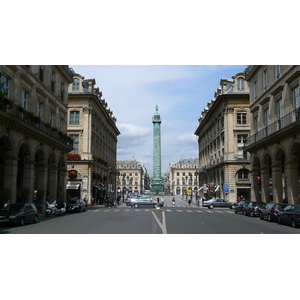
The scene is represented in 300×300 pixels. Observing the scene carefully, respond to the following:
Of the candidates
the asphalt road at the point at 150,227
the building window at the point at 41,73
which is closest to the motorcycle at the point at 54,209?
the asphalt road at the point at 150,227

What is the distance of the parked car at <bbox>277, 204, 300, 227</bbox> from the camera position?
21.9 m

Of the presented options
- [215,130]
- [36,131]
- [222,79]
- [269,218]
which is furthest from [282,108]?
[215,130]

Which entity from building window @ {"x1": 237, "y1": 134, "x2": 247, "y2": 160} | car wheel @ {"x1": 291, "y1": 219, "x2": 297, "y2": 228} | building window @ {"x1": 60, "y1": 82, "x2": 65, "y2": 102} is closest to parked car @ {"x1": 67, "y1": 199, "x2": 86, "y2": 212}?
building window @ {"x1": 60, "y1": 82, "x2": 65, "y2": 102}

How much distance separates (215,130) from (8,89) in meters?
48.2

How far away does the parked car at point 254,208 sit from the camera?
3193 centimetres

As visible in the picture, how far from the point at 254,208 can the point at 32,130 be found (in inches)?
803

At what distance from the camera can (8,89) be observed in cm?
2788

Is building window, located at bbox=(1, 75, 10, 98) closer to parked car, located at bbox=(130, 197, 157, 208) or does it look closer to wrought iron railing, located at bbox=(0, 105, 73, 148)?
wrought iron railing, located at bbox=(0, 105, 73, 148)

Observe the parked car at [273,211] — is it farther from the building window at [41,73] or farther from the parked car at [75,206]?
the building window at [41,73]

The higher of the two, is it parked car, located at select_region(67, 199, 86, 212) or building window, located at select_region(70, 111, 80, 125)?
building window, located at select_region(70, 111, 80, 125)

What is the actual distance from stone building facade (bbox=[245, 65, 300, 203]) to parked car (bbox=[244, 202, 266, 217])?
8.07 ft

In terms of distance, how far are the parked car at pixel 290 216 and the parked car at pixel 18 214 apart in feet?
54.0

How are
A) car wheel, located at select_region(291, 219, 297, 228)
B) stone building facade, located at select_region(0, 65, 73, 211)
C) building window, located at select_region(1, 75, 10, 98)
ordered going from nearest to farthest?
1. car wheel, located at select_region(291, 219, 297, 228)
2. building window, located at select_region(1, 75, 10, 98)
3. stone building facade, located at select_region(0, 65, 73, 211)
